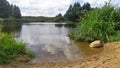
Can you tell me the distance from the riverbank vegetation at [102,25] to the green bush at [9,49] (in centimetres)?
661

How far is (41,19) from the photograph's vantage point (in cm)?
9400

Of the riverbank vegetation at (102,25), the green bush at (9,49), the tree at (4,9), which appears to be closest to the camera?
the green bush at (9,49)

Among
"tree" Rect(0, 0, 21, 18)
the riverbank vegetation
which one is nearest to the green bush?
the riverbank vegetation

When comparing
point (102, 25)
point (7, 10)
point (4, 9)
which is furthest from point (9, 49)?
point (7, 10)

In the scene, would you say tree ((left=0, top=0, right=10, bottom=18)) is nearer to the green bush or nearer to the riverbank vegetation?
the riverbank vegetation

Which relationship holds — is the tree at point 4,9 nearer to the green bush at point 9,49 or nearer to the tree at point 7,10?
the tree at point 7,10

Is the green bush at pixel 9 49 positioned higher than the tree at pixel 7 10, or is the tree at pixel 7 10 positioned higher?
the tree at pixel 7 10

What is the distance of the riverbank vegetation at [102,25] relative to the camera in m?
16.9

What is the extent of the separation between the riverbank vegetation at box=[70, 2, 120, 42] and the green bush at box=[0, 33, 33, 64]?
21.7ft

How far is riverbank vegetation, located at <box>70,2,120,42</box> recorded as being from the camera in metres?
16.9

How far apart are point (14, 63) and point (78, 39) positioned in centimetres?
951

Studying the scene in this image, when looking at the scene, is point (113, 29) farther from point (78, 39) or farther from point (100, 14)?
point (78, 39)

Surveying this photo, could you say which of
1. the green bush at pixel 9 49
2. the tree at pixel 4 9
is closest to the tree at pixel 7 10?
the tree at pixel 4 9

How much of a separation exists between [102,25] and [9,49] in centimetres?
791
